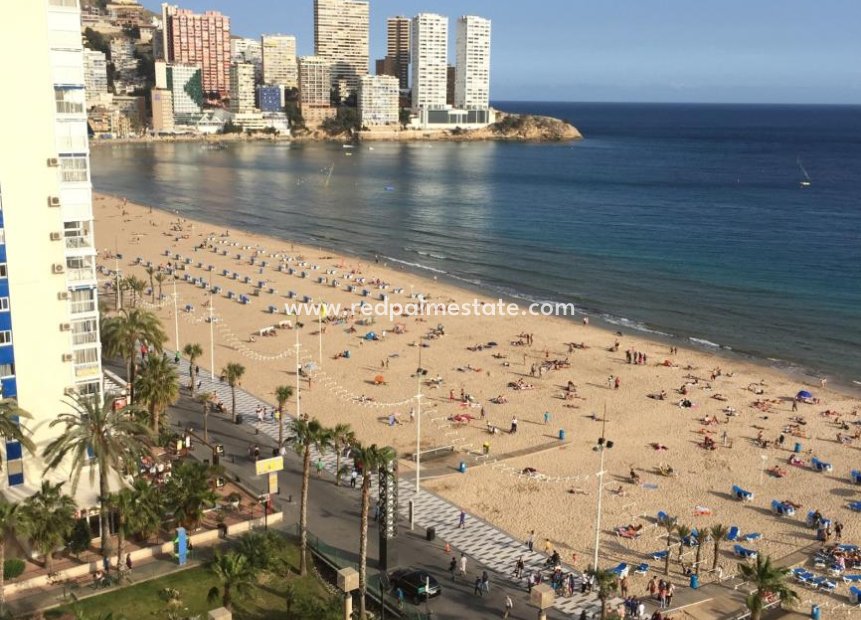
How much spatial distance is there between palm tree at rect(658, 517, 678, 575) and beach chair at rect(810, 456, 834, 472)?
30.1 ft

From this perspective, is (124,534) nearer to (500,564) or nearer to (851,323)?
(500,564)

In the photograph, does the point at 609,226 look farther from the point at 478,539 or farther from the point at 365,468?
the point at 365,468

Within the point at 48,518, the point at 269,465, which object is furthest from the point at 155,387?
the point at 48,518

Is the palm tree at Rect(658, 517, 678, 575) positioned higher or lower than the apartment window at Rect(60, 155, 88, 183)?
lower

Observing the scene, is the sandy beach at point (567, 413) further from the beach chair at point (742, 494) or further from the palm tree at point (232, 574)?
the palm tree at point (232, 574)

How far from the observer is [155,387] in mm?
32781

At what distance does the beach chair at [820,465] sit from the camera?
36031mm

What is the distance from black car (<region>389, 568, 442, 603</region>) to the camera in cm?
2394

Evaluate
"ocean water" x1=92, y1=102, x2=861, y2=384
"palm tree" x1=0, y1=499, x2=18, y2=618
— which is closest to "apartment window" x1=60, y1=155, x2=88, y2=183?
"palm tree" x1=0, y1=499, x2=18, y2=618

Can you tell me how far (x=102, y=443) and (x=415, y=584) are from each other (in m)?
9.67

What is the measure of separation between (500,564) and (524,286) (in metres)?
45.3

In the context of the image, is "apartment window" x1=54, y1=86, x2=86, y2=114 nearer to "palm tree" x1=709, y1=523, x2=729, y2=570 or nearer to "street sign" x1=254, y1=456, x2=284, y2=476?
"street sign" x1=254, y1=456, x2=284, y2=476

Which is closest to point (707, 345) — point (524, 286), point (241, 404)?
point (524, 286)

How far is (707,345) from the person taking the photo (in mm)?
55281
